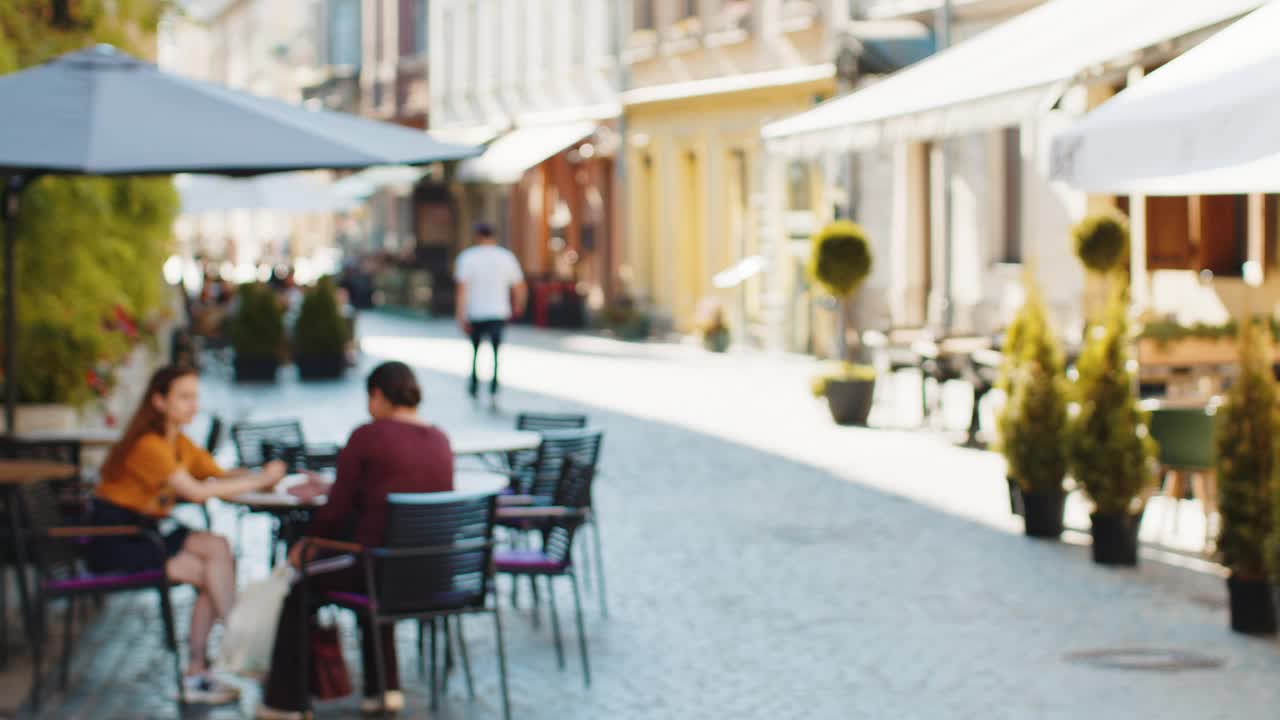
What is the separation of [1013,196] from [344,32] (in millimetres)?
37474

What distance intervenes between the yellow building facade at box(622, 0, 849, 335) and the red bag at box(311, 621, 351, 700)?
62.1ft

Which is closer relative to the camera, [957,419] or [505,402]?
[957,419]

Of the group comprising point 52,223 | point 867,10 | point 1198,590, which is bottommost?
point 1198,590

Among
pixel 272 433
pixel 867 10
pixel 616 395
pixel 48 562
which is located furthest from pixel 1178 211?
pixel 48 562

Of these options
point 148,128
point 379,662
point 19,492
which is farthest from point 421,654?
point 148,128

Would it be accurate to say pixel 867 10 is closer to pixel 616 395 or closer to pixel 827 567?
pixel 616 395

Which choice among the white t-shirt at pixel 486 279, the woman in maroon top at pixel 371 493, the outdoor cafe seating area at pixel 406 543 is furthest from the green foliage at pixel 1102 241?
the woman in maroon top at pixel 371 493

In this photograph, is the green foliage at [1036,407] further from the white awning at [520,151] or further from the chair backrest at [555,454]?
the white awning at [520,151]

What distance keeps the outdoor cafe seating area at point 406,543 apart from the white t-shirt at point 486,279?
9.97 metres

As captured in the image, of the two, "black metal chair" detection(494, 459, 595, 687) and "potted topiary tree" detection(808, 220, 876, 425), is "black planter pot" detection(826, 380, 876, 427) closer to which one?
"potted topiary tree" detection(808, 220, 876, 425)

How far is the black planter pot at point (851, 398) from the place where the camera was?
62.2 ft

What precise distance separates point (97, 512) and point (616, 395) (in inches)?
569

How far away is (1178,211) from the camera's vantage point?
1947cm

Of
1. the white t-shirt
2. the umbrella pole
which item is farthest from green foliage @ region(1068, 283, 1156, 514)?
the white t-shirt
